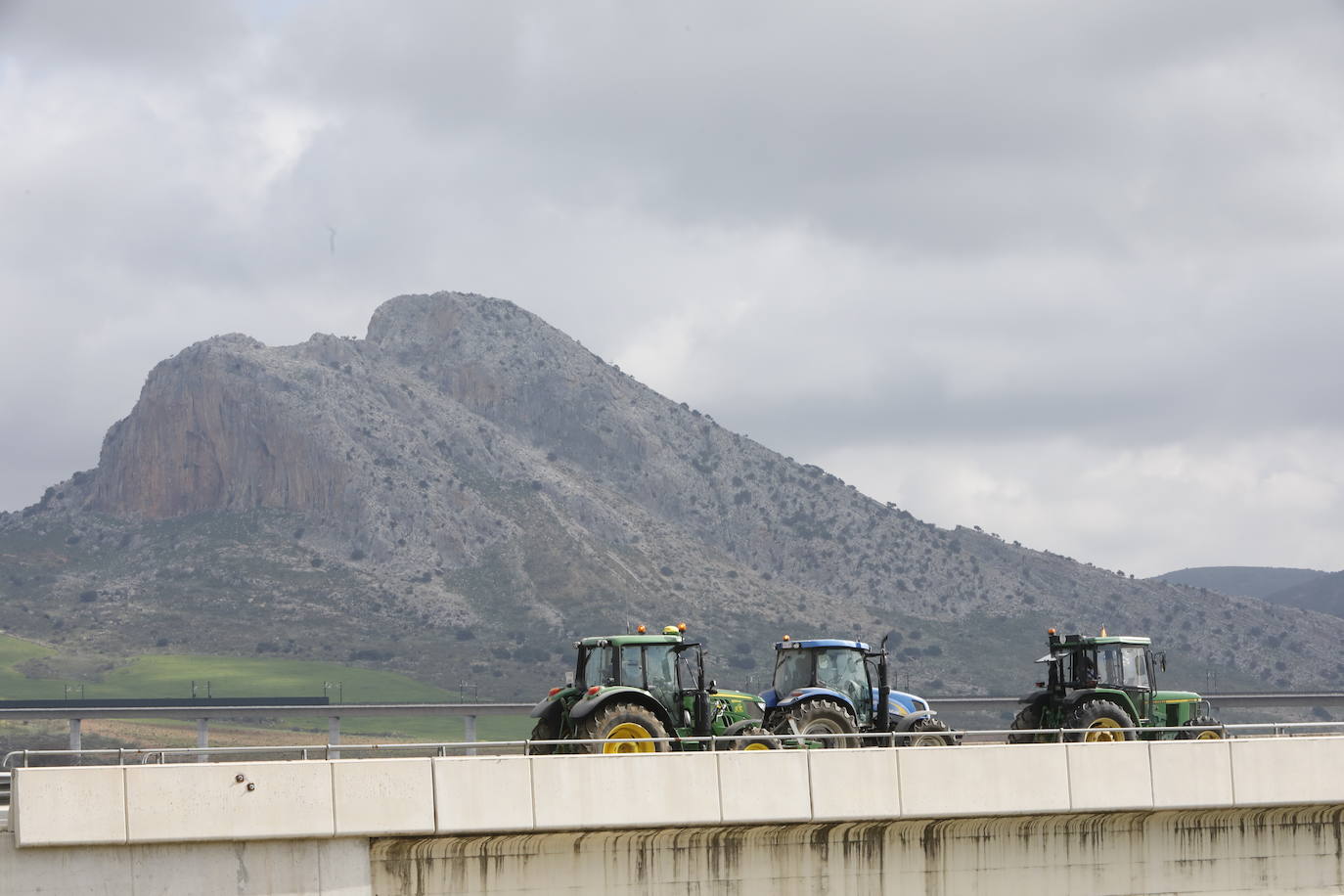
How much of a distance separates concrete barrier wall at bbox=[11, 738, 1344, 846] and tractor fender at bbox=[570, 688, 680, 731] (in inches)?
110

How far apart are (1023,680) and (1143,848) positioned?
158 m

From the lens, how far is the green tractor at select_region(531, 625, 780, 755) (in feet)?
73.8

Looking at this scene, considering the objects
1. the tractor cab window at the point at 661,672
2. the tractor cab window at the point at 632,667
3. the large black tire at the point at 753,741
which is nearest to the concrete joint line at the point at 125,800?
the large black tire at the point at 753,741

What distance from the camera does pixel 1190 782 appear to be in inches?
860

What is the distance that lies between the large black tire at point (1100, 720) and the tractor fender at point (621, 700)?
25.4ft

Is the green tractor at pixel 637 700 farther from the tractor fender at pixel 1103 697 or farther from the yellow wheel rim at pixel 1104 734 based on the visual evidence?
the tractor fender at pixel 1103 697

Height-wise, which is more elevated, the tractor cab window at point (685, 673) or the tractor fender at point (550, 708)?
the tractor cab window at point (685, 673)

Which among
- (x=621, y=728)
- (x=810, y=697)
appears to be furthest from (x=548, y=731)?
(x=810, y=697)

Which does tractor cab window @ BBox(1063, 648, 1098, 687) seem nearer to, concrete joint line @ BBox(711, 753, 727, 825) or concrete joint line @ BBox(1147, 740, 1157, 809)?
concrete joint line @ BBox(1147, 740, 1157, 809)

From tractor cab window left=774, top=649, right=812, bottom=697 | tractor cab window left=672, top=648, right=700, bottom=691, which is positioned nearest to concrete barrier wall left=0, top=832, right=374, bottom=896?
tractor cab window left=672, top=648, right=700, bottom=691

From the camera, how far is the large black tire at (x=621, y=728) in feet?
73.1

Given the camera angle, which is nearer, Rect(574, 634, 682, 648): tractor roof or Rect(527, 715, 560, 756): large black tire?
Rect(574, 634, 682, 648): tractor roof

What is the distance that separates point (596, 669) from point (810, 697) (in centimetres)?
353

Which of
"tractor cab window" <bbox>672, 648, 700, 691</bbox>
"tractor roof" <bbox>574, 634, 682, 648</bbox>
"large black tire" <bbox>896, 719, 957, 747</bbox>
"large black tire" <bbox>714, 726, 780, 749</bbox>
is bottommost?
"large black tire" <bbox>896, 719, 957, 747</bbox>
